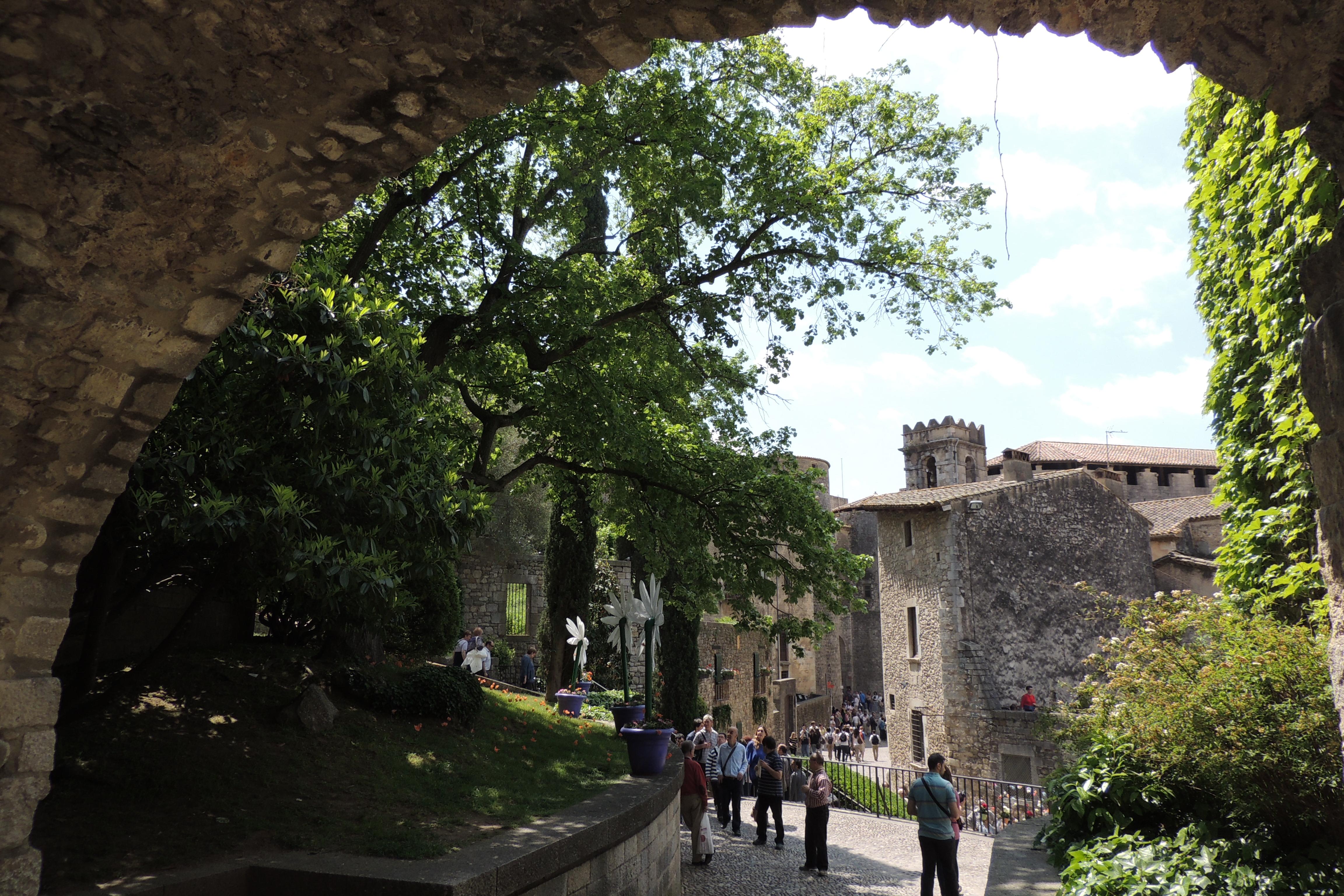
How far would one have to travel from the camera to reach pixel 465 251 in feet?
36.2

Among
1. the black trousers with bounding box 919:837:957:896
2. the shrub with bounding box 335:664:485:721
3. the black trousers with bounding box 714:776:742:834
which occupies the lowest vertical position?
the black trousers with bounding box 714:776:742:834

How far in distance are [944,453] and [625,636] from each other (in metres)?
30.4

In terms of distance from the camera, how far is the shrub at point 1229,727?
4559 millimetres

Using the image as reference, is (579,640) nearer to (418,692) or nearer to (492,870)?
(418,692)

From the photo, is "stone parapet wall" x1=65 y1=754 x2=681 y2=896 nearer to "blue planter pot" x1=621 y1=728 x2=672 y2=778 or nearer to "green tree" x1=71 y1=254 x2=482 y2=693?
"blue planter pot" x1=621 y1=728 x2=672 y2=778

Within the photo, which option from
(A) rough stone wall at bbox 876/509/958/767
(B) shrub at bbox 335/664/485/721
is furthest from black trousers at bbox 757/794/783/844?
(A) rough stone wall at bbox 876/509/958/767

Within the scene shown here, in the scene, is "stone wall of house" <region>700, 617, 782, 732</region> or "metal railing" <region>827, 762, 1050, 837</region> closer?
"metal railing" <region>827, 762, 1050, 837</region>

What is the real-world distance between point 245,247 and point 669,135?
6678 millimetres

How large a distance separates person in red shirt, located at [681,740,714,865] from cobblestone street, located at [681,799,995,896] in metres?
0.16

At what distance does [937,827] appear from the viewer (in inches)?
287

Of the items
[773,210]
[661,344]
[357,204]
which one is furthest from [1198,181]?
[357,204]

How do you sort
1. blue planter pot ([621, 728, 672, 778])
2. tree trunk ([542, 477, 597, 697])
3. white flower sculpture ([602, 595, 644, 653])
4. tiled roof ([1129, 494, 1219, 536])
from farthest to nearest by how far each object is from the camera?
tiled roof ([1129, 494, 1219, 536]) < tree trunk ([542, 477, 597, 697]) < white flower sculpture ([602, 595, 644, 653]) < blue planter pot ([621, 728, 672, 778])

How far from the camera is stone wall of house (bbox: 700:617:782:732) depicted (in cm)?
2522

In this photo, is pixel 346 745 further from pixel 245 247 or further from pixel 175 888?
pixel 245 247
